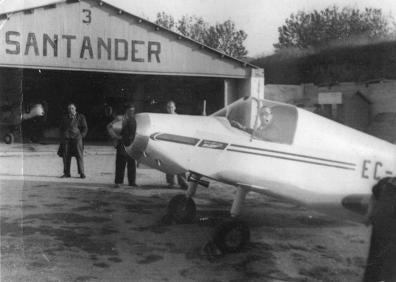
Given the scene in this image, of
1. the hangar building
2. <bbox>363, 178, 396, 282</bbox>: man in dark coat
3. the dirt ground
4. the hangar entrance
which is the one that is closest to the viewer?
<bbox>363, 178, 396, 282</bbox>: man in dark coat

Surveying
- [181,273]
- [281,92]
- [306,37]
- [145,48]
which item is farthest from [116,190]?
[281,92]

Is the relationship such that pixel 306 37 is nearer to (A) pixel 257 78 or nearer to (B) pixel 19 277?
(A) pixel 257 78

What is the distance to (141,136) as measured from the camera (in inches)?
214

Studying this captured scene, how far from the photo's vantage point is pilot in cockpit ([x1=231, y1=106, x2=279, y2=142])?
5.59 metres

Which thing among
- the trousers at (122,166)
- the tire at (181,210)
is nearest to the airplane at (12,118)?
the trousers at (122,166)

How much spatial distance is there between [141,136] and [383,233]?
2943mm

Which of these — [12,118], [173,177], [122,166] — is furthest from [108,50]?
[173,177]

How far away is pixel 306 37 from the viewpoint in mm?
21188

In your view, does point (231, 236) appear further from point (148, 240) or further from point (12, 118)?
point (12, 118)

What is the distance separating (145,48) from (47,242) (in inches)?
456

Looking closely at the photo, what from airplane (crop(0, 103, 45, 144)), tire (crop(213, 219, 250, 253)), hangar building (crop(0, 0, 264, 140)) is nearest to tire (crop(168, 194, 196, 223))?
tire (crop(213, 219, 250, 253))

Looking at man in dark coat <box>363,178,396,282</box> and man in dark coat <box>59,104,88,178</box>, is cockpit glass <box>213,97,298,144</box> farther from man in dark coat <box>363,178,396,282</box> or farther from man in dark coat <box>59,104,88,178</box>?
man in dark coat <box>59,104,88,178</box>

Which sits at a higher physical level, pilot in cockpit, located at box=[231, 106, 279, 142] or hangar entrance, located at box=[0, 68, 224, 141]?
hangar entrance, located at box=[0, 68, 224, 141]

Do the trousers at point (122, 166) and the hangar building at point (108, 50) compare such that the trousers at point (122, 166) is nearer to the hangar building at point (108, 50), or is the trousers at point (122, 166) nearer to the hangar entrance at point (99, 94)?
the hangar building at point (108, 50)
